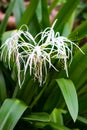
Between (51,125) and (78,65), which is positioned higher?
(78,65)

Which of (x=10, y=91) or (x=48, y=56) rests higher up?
(x=48, y=56)

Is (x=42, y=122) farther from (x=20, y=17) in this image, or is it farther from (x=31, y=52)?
(x=20, y=17)

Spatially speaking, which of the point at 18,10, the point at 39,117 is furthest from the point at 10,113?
the point at 18,10

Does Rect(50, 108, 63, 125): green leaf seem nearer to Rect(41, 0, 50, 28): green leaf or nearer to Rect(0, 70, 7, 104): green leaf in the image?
Rect(0, 70, 7, 104): green leaf

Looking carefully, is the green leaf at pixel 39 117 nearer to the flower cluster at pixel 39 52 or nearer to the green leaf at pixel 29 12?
the flower cluster at pixel 39 52

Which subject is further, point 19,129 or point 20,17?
point 20,17

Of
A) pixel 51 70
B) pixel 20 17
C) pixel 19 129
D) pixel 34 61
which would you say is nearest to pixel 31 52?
pixel 34 61

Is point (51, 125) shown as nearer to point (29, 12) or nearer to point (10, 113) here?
point (10, 113)
